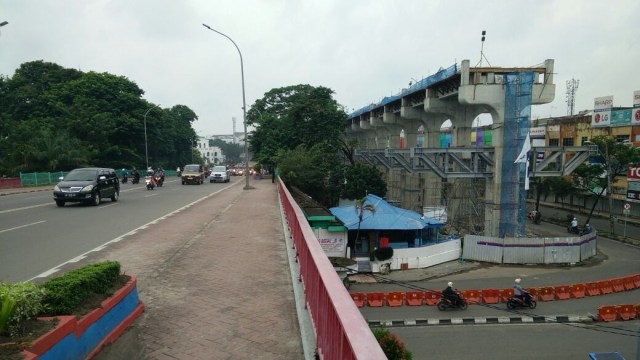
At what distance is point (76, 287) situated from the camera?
12.8ft

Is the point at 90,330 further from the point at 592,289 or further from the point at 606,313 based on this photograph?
the point at 592,289

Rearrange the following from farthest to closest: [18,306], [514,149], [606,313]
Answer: [514,149] → [606,313] → [18,306]

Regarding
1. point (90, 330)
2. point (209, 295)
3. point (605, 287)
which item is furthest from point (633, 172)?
point (90, 330)

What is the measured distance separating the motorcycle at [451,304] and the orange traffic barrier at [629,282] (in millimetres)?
8848

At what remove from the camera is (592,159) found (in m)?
33.4

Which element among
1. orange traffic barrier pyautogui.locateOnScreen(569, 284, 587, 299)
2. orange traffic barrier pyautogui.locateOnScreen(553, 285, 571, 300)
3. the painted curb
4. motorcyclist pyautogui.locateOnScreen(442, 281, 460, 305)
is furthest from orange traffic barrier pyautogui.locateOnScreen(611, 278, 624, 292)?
the painted curb

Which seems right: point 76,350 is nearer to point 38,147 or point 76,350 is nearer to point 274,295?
point 274,295

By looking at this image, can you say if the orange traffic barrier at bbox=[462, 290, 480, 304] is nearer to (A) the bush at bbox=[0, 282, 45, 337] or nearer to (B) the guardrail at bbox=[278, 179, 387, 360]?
(B) the guardrail at bbox=[278, 179, 387, 360]

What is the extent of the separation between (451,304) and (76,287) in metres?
14.5

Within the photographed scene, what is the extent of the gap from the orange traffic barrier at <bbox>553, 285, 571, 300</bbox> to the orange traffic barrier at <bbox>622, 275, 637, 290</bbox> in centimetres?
354

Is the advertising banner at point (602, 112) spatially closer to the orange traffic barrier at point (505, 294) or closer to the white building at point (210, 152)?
the orange traffic barrier at point (505, 294)

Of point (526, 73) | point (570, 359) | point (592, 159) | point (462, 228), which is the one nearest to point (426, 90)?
point (526, 73)

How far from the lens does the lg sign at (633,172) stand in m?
→ 29.8

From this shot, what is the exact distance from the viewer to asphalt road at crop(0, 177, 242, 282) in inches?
291
